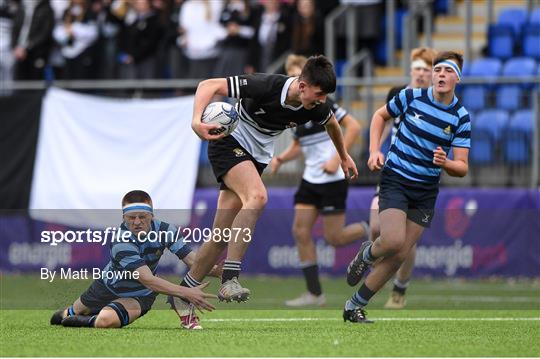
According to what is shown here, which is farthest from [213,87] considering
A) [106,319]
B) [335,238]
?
[335,238]

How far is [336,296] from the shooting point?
48.1 feet

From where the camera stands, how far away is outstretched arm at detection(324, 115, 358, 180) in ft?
34.1

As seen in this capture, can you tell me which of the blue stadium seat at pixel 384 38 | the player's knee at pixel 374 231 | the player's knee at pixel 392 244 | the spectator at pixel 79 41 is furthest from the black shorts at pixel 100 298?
the blue stadium seat at pixel 384 38

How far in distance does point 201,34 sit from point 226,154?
10.2 m

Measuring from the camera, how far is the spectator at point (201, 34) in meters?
20.0

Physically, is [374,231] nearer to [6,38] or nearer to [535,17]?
[535,17]

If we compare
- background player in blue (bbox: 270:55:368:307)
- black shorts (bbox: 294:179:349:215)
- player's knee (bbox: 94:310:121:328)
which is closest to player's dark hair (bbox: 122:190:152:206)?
player's knee (bbox: 94:310:121:328)

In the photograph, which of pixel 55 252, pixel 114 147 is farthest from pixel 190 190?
pixel 55 252

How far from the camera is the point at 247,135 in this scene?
1023 cm

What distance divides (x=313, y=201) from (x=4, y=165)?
6.86m

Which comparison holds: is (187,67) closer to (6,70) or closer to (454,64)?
(6,70)

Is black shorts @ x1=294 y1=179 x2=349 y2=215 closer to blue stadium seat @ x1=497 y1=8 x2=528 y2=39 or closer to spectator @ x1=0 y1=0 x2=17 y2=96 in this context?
blue stadium seat @ x1=497 y1=8 x2=528 y2=39

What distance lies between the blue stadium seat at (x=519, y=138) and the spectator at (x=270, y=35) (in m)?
4.03

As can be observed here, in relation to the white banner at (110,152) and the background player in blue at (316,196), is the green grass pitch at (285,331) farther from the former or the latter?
the white banner at (110,152)
